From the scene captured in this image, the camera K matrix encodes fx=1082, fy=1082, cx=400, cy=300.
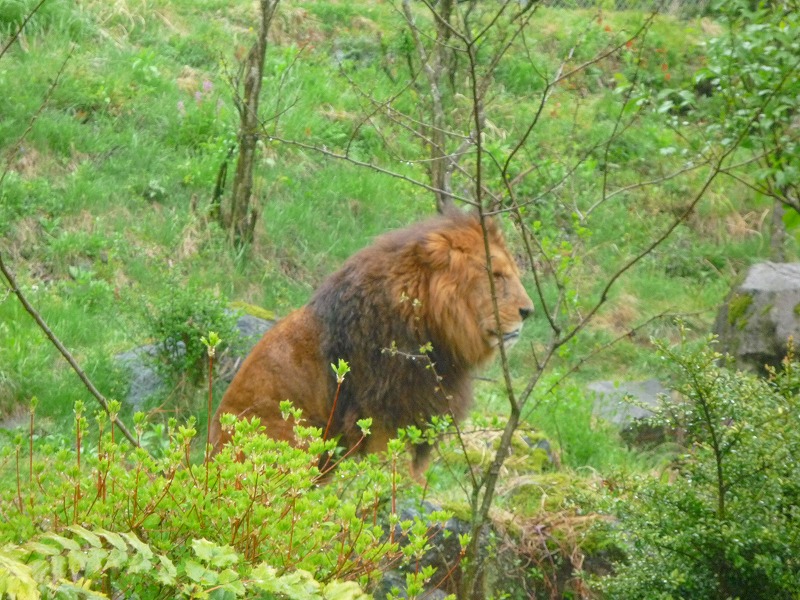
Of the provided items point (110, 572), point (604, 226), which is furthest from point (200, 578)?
point (604, 226)

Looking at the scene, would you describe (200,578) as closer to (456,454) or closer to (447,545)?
(447,545)

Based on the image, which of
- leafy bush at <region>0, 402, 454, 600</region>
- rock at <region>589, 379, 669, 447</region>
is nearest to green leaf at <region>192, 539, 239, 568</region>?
leafy bush at <region>0, 402, 454, 600</region>

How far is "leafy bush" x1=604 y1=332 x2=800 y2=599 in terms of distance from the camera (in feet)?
11.9

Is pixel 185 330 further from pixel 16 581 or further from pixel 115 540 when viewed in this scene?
pixel 16 581

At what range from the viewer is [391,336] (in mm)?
5234

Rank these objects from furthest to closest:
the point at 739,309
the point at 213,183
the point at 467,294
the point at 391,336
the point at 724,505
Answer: the point at 213,183, the point at 739,309, the point at 467,294, the point at 391,336, the point at 724,505

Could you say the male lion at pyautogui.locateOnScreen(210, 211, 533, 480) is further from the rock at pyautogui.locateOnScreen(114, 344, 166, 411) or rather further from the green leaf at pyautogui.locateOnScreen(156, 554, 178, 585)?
the green leaf at pyautogui.locateOnScreen(156, 554, 178, 585)

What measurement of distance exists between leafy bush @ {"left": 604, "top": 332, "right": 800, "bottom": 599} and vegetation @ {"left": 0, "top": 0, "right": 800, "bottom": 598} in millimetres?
12

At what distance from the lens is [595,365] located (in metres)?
10.2

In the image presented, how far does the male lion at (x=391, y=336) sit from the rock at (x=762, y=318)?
318 centimetres

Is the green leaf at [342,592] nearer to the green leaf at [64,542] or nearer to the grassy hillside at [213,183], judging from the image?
the green leaf at [64,542]

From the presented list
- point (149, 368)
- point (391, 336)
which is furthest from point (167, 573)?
point (149, 368)

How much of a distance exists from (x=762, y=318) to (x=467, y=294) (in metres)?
3.54

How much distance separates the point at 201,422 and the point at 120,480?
158 inches
